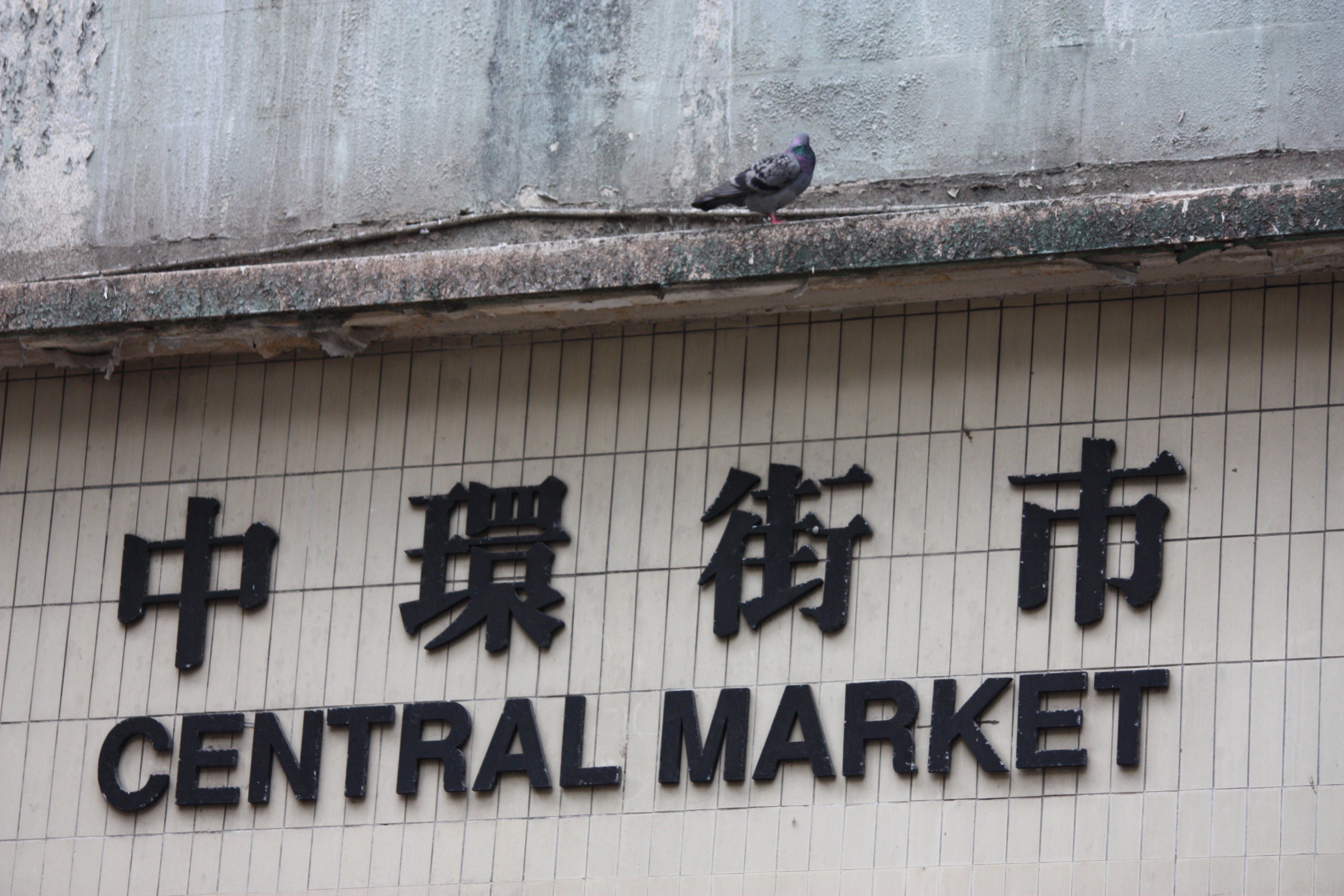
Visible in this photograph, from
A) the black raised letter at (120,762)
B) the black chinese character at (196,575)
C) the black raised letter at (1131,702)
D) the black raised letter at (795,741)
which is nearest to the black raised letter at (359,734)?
the black chinese character at (196,575)

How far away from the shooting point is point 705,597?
7.25m

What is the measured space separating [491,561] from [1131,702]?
2.54m

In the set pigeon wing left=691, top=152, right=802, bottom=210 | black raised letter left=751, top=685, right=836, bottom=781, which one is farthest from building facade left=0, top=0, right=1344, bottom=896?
pigeon wing left=691, top=152, right=802, bottom=210

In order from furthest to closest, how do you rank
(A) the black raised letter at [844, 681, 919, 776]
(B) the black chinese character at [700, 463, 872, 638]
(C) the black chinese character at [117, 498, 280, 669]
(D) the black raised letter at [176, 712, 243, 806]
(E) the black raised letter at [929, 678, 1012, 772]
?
(C) the black chinese character at [117, 498, 280, 669]
(D) the black raised letter at [176, 712, 243, 806]
(B) the black chinese character at [700, 463, 872, 638]
(A) the black raised letter at [844, 681, 919, 776]
(E) the black raised letter at [929, 678, 1012, 772]

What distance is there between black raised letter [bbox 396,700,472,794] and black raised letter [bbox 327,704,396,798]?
0.10 meters

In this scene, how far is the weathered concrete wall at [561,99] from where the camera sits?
6.97m

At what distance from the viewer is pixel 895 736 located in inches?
270

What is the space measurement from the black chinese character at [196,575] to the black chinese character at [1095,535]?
122 inches

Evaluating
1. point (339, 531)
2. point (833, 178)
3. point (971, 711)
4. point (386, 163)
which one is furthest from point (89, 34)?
point (971, 711)

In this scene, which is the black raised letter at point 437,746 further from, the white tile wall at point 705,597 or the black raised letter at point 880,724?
the black raised letter at point 880,724

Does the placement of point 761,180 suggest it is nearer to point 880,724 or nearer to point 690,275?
point 690,275

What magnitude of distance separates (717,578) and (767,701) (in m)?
0.51

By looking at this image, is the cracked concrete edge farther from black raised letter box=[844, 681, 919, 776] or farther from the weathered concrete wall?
black raised letter box=[844, 681, 919, 776]

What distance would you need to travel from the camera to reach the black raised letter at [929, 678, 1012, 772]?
264 inches
